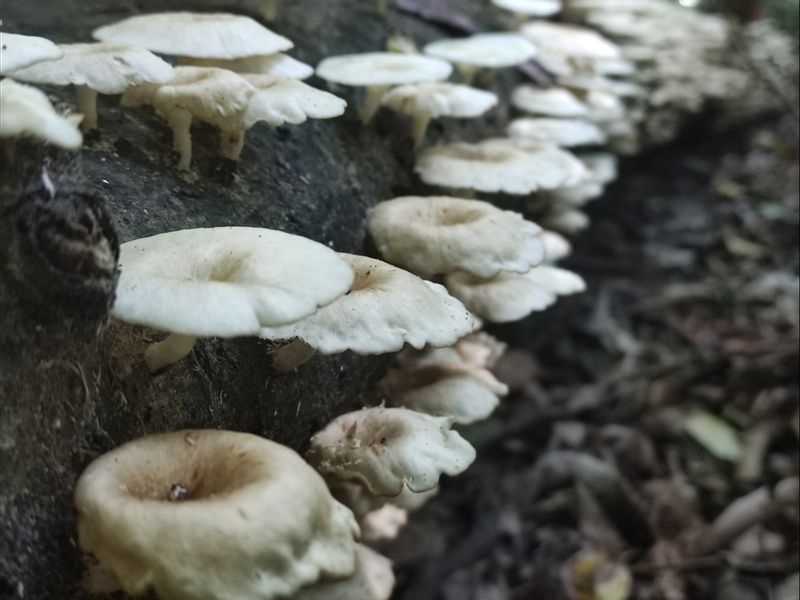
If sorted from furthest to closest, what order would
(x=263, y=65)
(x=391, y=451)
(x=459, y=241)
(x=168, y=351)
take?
(x=263, y=65) < (x=459, y=241) < (x=391, y=451) < (x=168, y=351)

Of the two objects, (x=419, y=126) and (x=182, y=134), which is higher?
(x=182, y=134)

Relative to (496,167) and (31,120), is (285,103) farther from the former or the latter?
(496,167)

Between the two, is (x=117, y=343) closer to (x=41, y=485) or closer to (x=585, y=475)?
(x=41, y=485)

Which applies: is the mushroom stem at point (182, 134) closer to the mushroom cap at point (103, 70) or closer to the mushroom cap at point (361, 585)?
the mushroom cap at point (103, 70)

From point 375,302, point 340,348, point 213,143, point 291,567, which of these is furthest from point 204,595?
point 213,143

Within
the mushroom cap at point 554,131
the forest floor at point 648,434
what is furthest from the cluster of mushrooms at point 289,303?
the forest floor at point 648,434

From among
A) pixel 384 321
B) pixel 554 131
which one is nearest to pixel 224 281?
pixel 384 321
